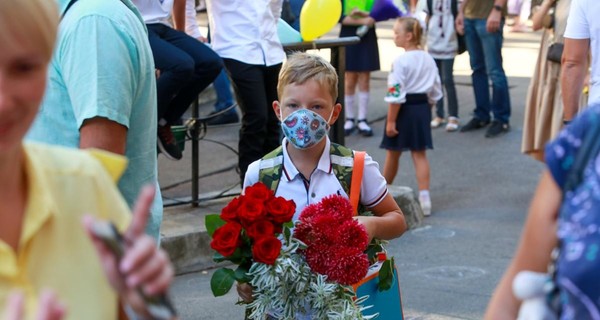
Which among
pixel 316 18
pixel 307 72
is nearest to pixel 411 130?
pixel 316 18

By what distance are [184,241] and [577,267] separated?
5160 mm

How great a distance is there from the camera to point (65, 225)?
1834 millimetres

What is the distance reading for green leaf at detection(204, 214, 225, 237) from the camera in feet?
12.8

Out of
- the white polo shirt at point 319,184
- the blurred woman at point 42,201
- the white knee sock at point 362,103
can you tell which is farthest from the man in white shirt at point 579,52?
the white knee sock at point 362,103

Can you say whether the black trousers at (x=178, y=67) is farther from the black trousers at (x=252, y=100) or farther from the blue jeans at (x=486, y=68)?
the blue jeans at (x=486, y=68)

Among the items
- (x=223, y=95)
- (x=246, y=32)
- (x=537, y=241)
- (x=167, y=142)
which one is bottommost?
(x=223, y=95)

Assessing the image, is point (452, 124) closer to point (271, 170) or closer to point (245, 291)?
point (271, 170)

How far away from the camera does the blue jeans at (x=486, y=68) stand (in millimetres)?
11242

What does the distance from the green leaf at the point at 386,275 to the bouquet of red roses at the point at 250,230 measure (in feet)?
1.60

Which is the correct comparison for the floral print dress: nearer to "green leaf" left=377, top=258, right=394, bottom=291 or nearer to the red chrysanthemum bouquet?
the red chrysanthemum bouquet

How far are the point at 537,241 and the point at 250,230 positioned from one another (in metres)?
1.67

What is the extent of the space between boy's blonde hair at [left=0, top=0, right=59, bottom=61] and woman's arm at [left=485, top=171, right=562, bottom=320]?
1.00m

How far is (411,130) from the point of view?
8.92 metres

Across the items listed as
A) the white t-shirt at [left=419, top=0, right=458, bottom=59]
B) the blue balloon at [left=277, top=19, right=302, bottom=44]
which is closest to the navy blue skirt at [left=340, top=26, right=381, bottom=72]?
the white t-shirt at [left=419, top=0, right=458, bottom=59]
